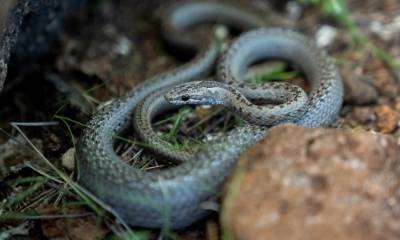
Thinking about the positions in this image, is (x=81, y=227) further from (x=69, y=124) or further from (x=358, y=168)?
(x=358, y=168)

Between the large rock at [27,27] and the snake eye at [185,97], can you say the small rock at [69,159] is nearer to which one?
the large rock at [27,27]

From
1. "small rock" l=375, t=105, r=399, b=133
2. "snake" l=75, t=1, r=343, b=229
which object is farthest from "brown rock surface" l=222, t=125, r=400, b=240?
"small rock" l=375, t=105, r=399, b=133

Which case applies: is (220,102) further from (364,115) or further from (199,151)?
(364,115)

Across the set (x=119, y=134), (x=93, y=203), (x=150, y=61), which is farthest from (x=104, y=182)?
(x=150, y=61)

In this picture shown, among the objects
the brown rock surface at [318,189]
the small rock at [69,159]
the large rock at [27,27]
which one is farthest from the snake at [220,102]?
the large rock at [27,27]

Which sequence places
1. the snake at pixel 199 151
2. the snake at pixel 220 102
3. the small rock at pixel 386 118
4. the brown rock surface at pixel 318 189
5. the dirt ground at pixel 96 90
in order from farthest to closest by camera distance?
the small rock at pixel 386 118 < the snake at pixel 220 102 < the dirt ground at pixel 96 90 < the snake at pixel 199 151 < the brown rock surface at pixel 318 189
